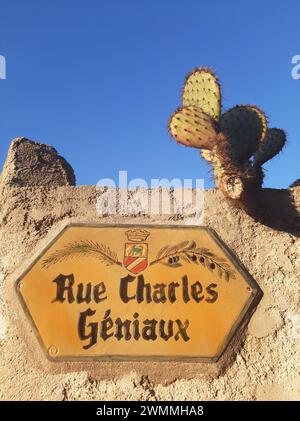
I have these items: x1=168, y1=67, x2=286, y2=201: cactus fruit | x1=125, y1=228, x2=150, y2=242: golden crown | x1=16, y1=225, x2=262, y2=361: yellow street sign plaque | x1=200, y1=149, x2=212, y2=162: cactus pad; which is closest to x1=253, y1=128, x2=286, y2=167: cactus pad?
x1=168, y1=67, x2=286, y2=201: cactus fruit

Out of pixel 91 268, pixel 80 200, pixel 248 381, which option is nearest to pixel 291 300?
pixel 248 381

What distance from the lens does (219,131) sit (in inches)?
100

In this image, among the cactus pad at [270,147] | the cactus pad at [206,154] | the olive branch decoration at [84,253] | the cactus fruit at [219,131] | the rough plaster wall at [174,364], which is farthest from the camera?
the cactus pad at [270,147]

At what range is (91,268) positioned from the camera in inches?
88.8

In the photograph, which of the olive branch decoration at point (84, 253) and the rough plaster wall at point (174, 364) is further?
the olive branch decoration at point (84, 253)

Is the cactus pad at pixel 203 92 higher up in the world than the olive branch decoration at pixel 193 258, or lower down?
higher up

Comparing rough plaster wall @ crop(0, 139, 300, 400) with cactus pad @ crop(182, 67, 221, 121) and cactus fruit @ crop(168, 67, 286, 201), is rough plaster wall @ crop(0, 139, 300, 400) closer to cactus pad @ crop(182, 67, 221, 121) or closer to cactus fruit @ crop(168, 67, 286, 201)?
cactus fruit @ crop(168, 67, 286, 201)

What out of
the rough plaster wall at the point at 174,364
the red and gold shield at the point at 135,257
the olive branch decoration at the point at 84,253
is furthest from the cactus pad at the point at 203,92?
the olive branch decoration at the point at 84,253

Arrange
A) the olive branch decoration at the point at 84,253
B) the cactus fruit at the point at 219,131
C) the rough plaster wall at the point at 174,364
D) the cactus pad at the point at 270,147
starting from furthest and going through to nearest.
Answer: the cactus pad at the point at 270,147 → the cactus fruit at the point at 219,131 → the olive branch decoration at the point at 84,253 → the rough plaster wall at the point at 174,364

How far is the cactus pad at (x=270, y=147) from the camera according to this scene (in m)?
2.91

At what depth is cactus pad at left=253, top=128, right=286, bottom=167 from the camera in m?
2.91

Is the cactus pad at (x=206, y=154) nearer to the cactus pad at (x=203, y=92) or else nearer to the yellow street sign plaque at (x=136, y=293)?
the cactus pad at (x=203, y=92)
